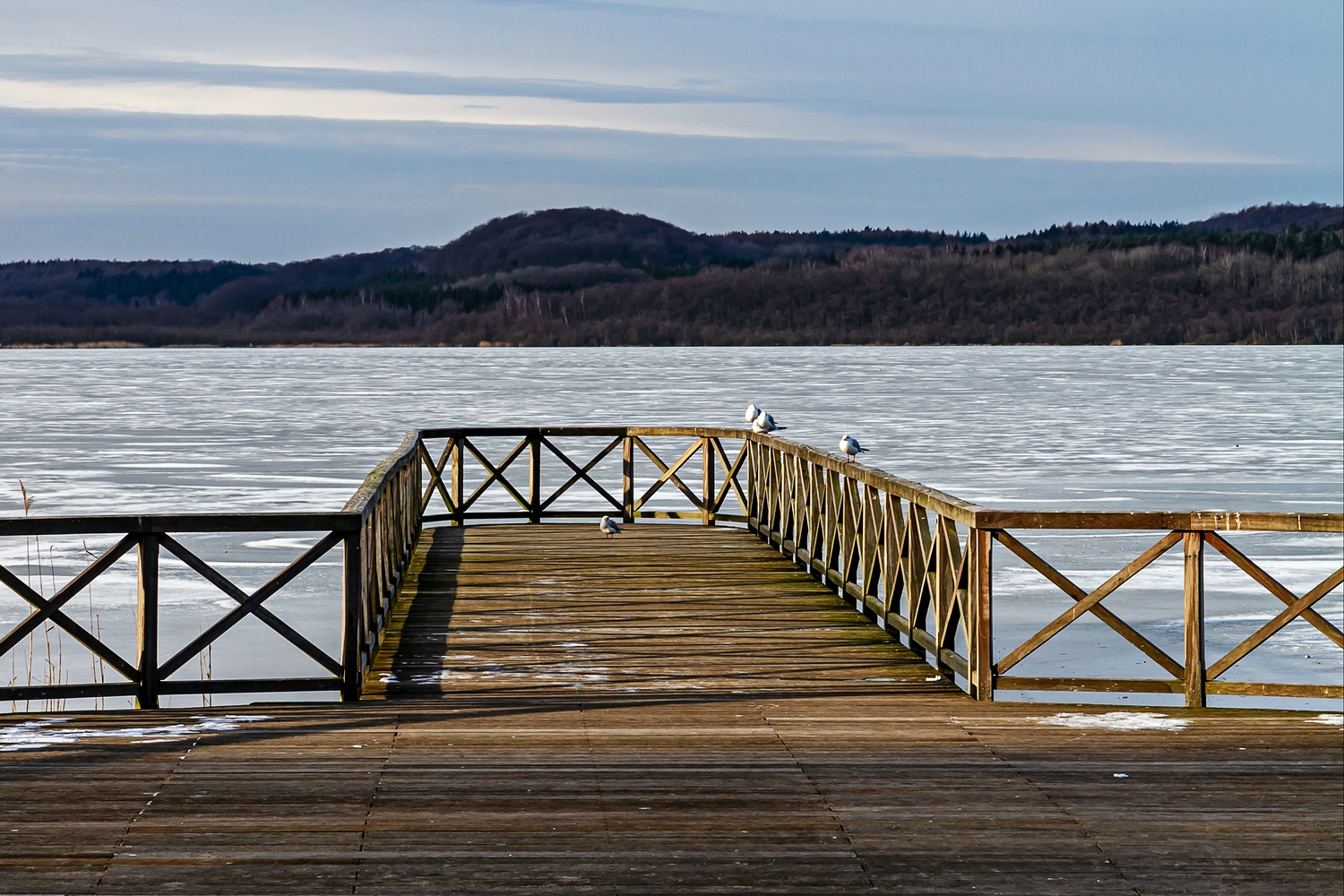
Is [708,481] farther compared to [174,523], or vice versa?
[708,481]

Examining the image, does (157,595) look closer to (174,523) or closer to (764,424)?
(174,523)

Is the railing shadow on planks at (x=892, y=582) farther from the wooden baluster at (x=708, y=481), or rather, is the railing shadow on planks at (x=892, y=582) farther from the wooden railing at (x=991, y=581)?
the wooden baluster at (x=708, y=481)

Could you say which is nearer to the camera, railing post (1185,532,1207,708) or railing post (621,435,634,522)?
railing post (1185,532,1207,708)

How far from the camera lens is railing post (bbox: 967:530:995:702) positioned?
6715mm

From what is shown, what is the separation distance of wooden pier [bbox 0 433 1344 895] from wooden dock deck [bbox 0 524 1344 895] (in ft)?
0.05

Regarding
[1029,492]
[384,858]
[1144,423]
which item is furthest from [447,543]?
[1144,423]

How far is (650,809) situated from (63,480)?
998 inches

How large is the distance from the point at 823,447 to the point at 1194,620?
1138 inches

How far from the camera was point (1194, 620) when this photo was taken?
21.6 ft

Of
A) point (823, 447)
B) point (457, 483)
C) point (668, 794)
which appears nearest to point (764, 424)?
point (457, 483)

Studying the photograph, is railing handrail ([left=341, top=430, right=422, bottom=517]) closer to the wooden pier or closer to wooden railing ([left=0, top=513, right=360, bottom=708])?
the wooden pier

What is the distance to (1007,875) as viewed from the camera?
426 centimetres

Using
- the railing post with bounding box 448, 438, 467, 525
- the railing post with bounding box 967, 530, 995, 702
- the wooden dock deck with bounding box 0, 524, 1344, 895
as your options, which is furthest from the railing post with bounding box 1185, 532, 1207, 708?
the railing post with bounding box 448, 438, 467, 525

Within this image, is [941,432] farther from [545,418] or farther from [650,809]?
[650,809]
